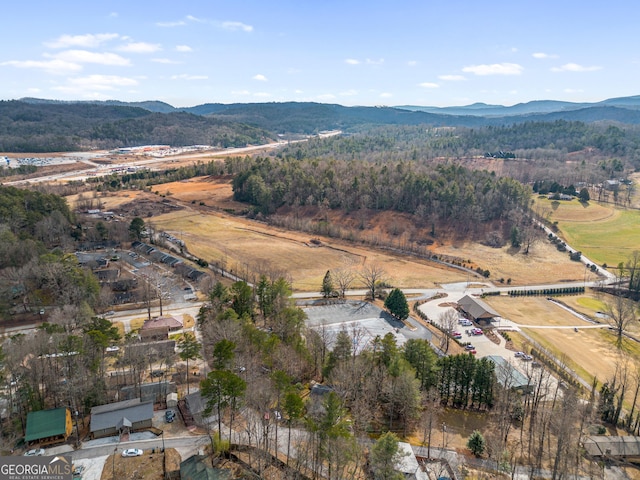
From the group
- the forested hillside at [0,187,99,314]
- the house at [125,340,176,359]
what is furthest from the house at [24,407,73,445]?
the forested hillside at [0,187,99,314]

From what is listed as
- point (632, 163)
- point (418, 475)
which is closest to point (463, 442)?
point (418, 475)

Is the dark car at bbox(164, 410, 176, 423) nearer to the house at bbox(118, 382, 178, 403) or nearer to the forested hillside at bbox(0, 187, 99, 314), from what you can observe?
the house at bbox(118, 382, 178, 403)

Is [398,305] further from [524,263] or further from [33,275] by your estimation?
[33,275]

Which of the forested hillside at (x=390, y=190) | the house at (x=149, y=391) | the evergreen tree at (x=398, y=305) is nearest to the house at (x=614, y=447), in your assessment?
the evergreen tree at (x=398, y=305)

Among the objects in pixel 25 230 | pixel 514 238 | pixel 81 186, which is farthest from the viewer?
pixel 81 186

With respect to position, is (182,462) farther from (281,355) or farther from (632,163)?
(632,163)

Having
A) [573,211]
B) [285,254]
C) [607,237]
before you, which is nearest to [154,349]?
[285,254]

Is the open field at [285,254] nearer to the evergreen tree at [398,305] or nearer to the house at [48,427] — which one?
the evergreen tree at [398,305]
